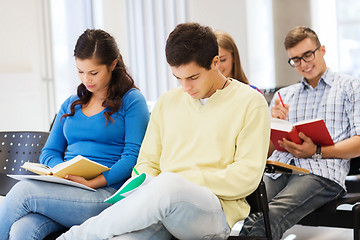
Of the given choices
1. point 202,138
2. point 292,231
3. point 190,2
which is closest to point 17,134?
point 202,138

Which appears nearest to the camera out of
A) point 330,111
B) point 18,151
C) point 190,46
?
point 190,46

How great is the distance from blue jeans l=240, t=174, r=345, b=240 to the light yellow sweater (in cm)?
53

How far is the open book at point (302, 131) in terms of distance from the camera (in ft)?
8.20

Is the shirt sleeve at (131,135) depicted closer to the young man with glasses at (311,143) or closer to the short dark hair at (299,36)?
the young man with glasses at (311,143)

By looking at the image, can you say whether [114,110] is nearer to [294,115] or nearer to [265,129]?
[265,129]

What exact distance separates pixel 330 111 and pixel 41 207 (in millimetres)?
1493

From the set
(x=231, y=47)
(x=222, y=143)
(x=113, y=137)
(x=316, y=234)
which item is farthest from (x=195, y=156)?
(x=316, y=234)

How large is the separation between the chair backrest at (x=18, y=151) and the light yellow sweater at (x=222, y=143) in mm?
724

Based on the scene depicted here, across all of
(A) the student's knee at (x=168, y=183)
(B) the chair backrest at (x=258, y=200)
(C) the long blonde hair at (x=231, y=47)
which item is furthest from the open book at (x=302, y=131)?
(A) the student's knee at (x=168, y=183)

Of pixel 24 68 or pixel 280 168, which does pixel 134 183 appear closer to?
pixel 280 168

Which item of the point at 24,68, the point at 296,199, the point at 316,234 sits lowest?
the point at 316,234

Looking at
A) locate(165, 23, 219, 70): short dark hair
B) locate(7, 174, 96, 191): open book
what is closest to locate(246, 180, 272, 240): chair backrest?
locate(165, 23, 219, 70): short dark hair

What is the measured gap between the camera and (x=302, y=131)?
2.57m

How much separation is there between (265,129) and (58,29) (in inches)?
112
